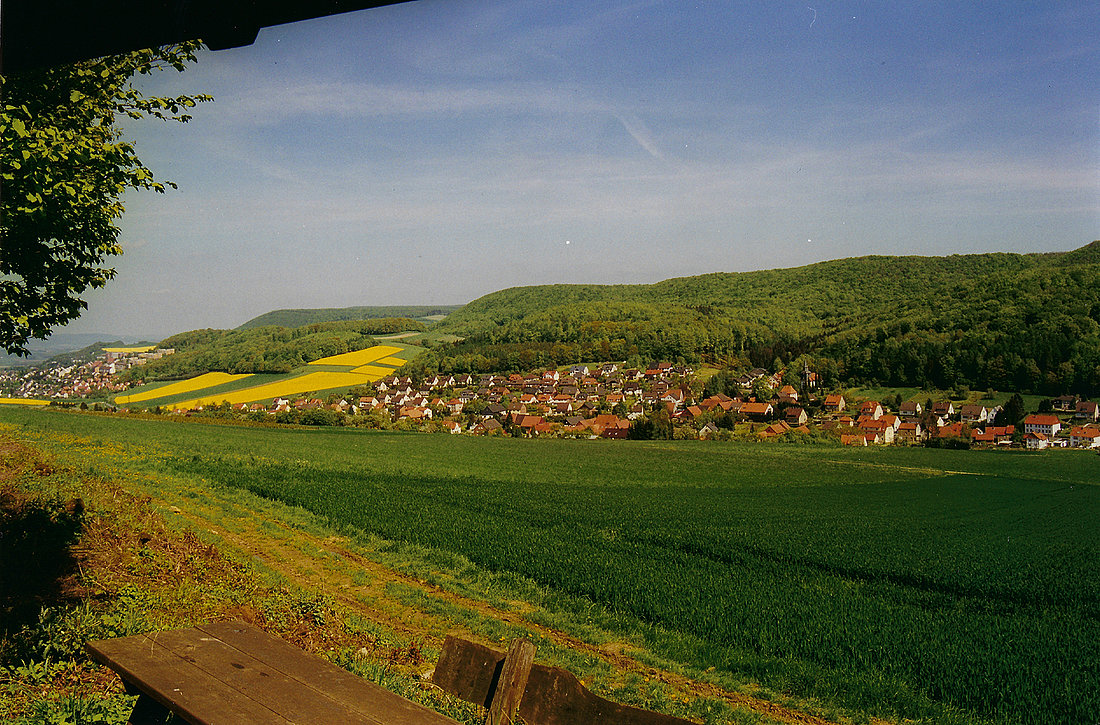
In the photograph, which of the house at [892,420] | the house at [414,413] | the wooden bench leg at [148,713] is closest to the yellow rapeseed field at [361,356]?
the house at [414,413]

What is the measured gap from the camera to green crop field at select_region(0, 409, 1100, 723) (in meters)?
6.17

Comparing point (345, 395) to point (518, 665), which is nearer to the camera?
point (518, 665)

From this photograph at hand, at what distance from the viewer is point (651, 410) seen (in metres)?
52.2

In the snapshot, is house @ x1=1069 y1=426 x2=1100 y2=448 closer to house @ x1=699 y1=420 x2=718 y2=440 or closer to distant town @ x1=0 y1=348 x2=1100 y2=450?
distant town @ x1=0 y1=348 x2=1100 y2=450

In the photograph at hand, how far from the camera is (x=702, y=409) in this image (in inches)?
2020

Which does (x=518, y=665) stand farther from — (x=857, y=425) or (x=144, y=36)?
(x=857, y=425)

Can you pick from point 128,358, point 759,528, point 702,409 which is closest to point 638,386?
point 702,409

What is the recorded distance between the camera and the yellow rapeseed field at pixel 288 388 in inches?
1308

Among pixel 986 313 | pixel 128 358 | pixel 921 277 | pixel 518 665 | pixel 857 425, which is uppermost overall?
pixel 921 277

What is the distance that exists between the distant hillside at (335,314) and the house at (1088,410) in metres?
43.1

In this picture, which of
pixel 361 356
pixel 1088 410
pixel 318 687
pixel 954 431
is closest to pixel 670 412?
pixel 954 431

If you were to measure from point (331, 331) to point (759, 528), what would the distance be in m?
43.4

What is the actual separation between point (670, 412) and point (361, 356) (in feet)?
87.3

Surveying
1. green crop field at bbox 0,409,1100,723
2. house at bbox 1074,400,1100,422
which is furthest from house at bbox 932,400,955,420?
green crop field at bbox 0,409,1100,723
